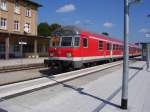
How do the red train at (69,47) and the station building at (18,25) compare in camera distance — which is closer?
the red train at (69,47)

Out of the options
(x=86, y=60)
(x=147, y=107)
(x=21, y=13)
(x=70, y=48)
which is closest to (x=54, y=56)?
(x=70, y=48)

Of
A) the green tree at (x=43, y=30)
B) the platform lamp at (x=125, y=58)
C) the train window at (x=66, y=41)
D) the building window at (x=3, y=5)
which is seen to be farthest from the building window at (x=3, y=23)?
the green tree at (x=43, y=30)

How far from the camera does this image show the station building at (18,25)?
1630 inches

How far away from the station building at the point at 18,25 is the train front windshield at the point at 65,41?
1976 centimetres

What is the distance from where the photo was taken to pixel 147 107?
8000mm

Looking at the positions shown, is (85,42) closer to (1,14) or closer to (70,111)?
(70,111)

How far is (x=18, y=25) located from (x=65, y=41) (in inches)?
1121

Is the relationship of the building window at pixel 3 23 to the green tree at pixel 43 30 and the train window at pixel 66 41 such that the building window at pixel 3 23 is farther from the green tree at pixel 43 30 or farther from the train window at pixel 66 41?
the green tree at pixel 43 30

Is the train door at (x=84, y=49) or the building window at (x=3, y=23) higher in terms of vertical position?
the building window at (x=3, y=23)

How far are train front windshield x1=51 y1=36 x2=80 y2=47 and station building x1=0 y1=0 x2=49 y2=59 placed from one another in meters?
19.8

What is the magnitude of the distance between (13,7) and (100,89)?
35313 millimetres

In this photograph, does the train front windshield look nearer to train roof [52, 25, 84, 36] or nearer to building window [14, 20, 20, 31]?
train roof [52, 25, 84, 36]

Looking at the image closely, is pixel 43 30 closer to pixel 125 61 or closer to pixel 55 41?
pixel 55 41

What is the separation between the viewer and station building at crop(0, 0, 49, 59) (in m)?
41.4
